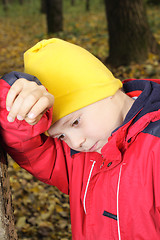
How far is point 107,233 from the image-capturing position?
1695mm

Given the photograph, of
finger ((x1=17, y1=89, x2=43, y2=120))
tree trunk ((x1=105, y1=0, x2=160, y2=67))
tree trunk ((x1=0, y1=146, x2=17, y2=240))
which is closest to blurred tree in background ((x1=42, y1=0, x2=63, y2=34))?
tree trunk ((x1=105, y1=0, x2=160, y2=67))

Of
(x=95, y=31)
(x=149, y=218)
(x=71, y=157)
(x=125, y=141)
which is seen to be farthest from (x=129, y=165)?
(x=95, y=31)

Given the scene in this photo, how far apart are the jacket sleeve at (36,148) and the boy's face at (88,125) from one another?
6.0 inches

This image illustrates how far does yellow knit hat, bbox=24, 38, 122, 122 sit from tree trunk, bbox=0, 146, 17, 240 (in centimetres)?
40

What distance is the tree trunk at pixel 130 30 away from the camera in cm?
541

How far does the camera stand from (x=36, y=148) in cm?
168

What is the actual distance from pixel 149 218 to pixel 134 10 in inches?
186

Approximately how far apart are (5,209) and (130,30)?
476 centimetres

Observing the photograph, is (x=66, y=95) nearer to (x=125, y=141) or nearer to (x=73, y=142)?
(x=73, y=142)

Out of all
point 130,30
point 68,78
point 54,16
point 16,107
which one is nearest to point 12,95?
point 16,107

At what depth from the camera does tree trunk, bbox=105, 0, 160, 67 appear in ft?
17.7

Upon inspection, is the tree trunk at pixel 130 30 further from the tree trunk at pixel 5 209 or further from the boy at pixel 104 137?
the tree trunk at pixel 5 209

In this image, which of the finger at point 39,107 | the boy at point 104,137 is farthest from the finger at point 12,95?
the boy at point 104,137

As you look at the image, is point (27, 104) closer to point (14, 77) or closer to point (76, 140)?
point (14, 77)
